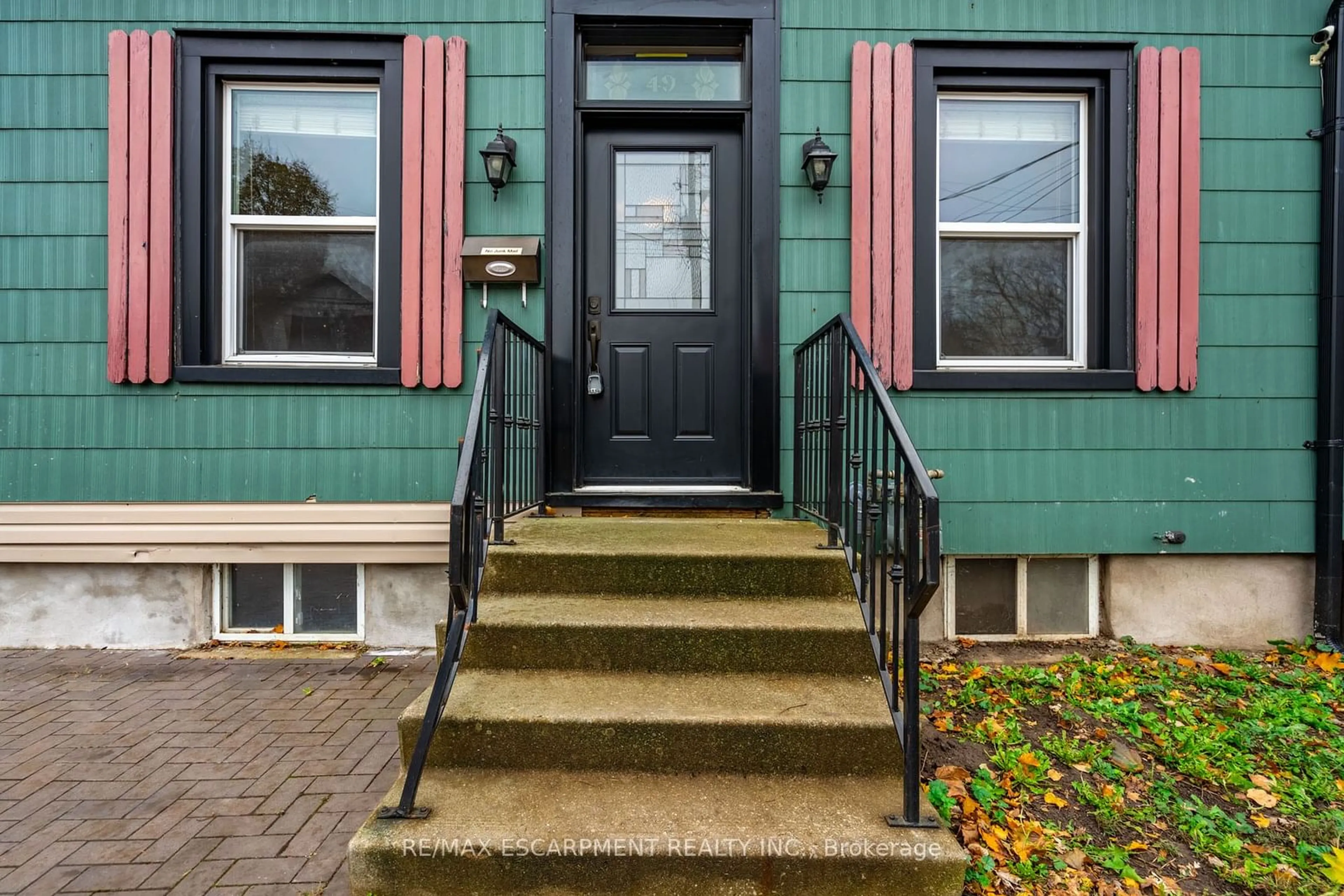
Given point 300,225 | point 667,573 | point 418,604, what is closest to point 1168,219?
point 667,573

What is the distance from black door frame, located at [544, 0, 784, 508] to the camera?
327cm

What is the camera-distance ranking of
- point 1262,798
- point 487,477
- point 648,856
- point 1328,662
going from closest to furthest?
point 648,856 < point 1262,798 < point 487,477 < point 1328,662

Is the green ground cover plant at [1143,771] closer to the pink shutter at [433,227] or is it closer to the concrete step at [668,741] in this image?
the concrete step at [668,741]

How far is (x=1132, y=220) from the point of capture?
3.28 meters

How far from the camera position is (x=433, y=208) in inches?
127

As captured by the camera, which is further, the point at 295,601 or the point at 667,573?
the point at 295,601

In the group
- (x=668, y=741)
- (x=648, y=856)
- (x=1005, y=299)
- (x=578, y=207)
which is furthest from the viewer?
(x=1005, y=299)

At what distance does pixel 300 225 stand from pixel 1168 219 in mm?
4290

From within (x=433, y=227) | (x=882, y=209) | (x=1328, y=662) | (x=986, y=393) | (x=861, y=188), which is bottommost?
(x=1328, y=662)

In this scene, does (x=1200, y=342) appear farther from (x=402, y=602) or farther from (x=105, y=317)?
(x=105, y=317)

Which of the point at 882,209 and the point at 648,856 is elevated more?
the point at 882,209

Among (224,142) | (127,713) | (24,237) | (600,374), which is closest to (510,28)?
(224,142)

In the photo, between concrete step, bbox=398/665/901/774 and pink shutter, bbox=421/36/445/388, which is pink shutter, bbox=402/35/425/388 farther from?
concrete step, bbox=398/665/901/774

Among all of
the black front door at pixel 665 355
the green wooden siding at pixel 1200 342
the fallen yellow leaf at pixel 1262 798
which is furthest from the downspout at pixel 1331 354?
the black front door at pixel 665 355
